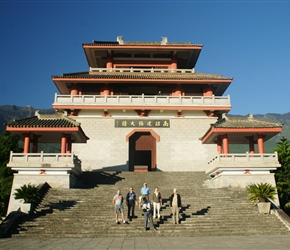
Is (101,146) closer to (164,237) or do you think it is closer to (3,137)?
(3,137)

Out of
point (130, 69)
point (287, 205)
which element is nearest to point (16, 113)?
point (130, 69)

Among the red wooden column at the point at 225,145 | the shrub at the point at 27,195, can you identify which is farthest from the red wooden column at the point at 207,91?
the shrub at the point at 27,195

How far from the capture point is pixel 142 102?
2670 centimetres

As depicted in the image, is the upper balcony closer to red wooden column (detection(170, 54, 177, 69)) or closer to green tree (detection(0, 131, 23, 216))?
green tree (detection(0, 131, 23, 216))

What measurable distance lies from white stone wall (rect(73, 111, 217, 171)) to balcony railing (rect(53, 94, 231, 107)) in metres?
1.05

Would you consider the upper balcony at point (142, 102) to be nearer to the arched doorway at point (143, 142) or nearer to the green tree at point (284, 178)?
the arched doorway at point (143, 142)

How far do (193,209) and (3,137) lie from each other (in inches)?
653

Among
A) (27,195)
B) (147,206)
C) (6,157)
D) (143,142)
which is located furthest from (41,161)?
(143,142)

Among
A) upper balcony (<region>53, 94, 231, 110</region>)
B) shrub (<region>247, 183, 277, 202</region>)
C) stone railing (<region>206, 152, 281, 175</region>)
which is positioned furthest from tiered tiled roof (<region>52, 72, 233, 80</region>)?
shrub (<region>247, 183, 277, 202</region>)

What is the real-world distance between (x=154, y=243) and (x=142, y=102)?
58.2ft

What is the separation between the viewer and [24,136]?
20031 millimetres

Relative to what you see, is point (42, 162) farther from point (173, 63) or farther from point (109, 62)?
point (173, 63)

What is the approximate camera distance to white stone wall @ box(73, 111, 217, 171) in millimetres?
25859

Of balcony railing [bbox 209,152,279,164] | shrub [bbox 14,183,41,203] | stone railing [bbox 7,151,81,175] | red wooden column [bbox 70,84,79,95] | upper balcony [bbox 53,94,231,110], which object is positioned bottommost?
shrub [bbox 14,183,41,203]
